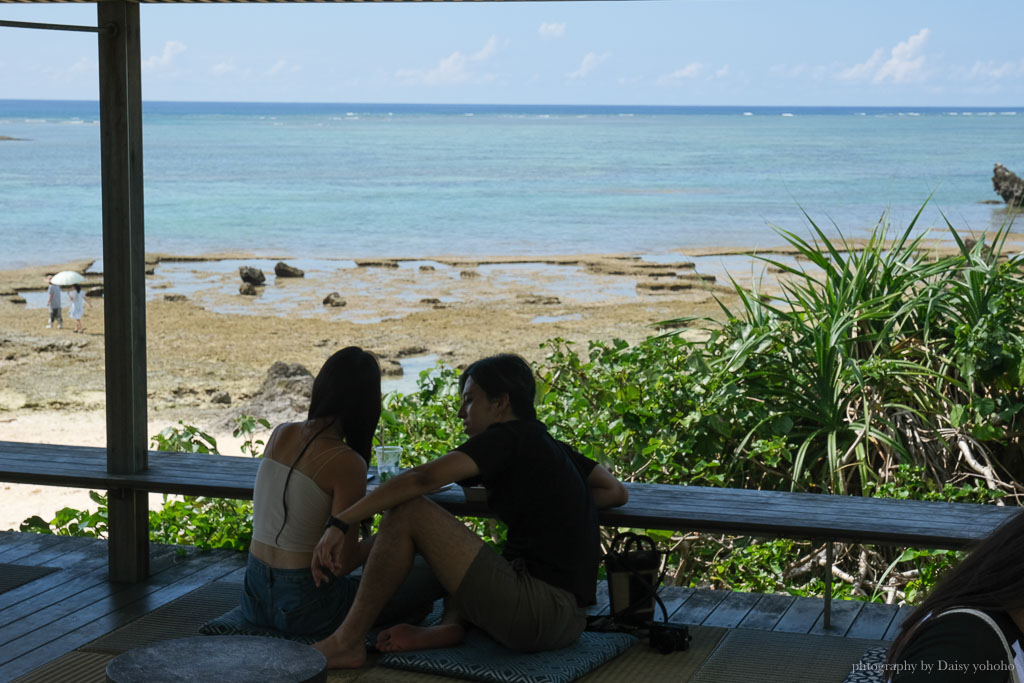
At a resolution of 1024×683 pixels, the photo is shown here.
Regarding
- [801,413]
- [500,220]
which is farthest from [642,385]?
[500,220]

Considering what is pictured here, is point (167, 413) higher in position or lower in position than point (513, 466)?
lower

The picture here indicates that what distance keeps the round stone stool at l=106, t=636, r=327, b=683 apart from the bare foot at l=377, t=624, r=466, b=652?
839 millimetres

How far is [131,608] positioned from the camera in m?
3.79

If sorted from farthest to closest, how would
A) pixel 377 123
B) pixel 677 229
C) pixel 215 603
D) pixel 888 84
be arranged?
pixel 377 123, pixel 888 84, pixel 677 229, pixel 215 603

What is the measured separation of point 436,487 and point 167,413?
364 inches

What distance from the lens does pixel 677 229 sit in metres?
25.5

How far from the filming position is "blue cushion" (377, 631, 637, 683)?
3.11 m

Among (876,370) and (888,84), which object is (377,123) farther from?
(876,370)

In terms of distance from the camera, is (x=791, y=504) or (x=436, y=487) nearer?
(x=436, y=487)

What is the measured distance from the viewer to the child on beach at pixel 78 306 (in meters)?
16.4

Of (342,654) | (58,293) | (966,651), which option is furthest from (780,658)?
(58,293)

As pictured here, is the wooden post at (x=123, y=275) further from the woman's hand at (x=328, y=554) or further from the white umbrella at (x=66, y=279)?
the white umbrella at (x=66, y=279)

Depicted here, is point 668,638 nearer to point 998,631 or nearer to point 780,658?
point 780,658

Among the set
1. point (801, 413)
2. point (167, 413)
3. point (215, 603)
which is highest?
point (801, 413)
